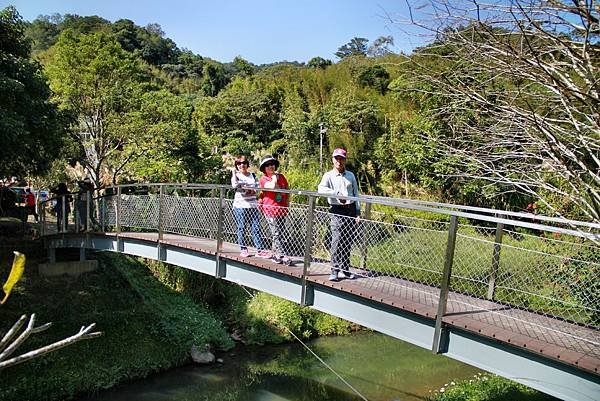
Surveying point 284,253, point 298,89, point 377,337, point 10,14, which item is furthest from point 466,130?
point 298,89

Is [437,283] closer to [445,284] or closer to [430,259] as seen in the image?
[430,259]

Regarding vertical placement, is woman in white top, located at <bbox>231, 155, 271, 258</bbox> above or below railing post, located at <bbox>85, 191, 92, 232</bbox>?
above

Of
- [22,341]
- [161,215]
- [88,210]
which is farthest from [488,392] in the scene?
[22,341]

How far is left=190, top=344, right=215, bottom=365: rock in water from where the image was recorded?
10586 mm

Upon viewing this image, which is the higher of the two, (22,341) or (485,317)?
(22,341)

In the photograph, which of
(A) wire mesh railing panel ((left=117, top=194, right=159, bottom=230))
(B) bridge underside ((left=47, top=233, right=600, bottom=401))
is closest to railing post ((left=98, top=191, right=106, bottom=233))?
(A) wire mesh railing panel ((left=117, top=194, right=159, bottom=230))

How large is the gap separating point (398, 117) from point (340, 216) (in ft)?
55.5

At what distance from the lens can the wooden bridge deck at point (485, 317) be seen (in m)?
3.61

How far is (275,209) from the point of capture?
600 centimetres

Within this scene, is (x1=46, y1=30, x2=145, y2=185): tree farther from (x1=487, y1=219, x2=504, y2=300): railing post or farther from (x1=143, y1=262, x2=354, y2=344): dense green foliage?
(x1=487, y1=219, x2=504, y2=300): railing post

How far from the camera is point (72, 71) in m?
13.7

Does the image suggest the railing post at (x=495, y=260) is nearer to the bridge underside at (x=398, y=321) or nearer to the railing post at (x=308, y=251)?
the bridge underside at (x=398, y=321)

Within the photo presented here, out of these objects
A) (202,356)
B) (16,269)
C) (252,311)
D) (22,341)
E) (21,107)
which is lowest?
(202,356)

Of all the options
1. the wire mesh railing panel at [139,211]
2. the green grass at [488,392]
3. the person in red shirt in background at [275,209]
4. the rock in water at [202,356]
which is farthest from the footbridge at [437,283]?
the rock in water at [202,356]
